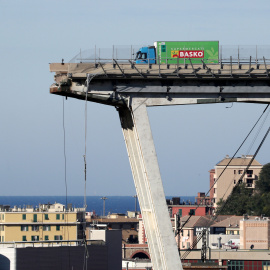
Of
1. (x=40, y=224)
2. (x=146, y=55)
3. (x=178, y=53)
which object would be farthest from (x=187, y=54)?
(x=40, y=224)

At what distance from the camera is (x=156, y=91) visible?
5447 cm

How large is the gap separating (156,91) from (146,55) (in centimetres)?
179

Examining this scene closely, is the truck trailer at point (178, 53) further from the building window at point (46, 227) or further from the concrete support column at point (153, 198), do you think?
the building window at point (46, 227)

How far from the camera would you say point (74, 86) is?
53.7 m

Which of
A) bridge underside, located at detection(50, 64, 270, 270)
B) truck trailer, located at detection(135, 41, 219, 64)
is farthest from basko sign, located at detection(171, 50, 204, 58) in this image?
bridge underside, located at detection(50, 64, 270, 270)

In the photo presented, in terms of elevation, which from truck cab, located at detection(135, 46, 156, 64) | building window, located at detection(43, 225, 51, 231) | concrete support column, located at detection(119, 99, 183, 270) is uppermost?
building window, located at detection(43, 225, 51, 231)

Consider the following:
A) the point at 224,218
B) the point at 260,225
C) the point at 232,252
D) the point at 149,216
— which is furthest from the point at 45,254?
the point at 224,218

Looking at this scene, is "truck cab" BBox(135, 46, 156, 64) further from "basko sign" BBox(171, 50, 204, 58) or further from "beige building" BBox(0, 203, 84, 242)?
"beige building" BBox(0, 203, 84, 242)

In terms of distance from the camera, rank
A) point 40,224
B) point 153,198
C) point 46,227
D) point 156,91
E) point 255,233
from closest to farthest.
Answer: point 153,198, point 156,91, point 255,233, point 40,224, point 46,227

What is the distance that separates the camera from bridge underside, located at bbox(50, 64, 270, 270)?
176 feet

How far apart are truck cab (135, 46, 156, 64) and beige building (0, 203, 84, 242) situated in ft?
324

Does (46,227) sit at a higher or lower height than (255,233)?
higher

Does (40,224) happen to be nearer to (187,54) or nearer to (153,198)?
(153,198)

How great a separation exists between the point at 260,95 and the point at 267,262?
220ft
